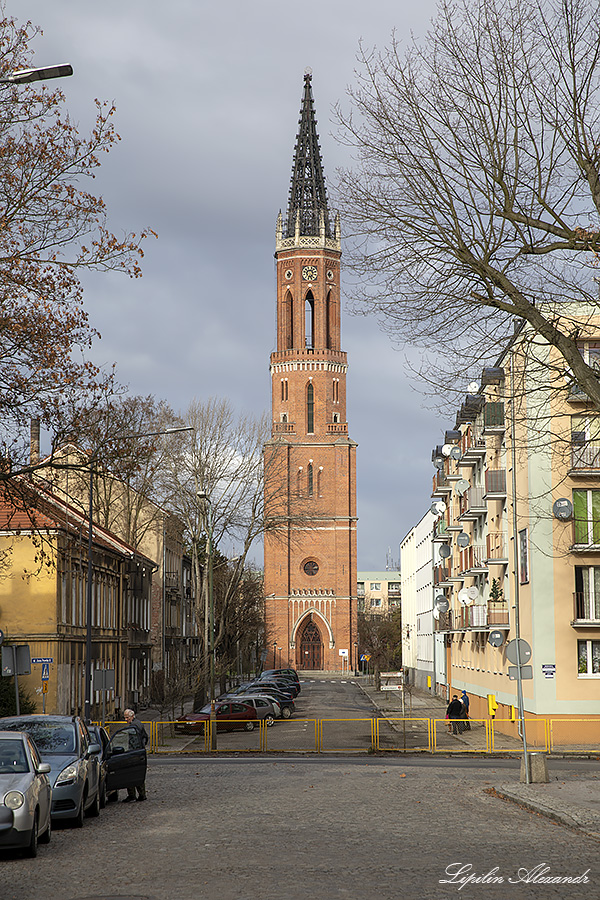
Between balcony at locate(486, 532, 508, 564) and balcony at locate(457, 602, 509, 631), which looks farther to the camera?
balcony at locate(486, 532, 508, 564)

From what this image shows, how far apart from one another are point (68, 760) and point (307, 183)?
A: 4244 inches

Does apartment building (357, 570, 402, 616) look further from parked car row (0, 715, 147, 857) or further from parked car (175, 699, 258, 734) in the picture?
parked car row (0, 715, 147, 857)

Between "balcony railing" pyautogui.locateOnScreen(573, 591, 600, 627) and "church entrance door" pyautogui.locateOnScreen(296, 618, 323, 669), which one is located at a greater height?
"balcony railing" pyautogui.locateOnScreen(573, 591, 600, 627)

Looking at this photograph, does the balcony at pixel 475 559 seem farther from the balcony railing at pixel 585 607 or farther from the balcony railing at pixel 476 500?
the balcony railing at pixel 585 607

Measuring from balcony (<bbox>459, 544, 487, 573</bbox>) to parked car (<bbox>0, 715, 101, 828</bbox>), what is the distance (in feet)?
82.8

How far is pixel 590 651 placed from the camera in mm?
33781

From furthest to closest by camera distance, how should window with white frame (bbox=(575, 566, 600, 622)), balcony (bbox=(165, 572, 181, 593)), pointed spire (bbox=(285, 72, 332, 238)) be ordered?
pointed spire (bbox=(285, 72, 332, 238)) < balcony (bbox=(165, 572, 181, 593)) < window with white frame (bbox=(575, 566, 600, 622))

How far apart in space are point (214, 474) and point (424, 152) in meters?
32.0

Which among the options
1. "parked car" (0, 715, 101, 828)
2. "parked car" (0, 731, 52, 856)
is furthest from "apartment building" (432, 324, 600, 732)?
"parked car" (0, 731, 52, 856)

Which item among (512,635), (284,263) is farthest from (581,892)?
(284,263)

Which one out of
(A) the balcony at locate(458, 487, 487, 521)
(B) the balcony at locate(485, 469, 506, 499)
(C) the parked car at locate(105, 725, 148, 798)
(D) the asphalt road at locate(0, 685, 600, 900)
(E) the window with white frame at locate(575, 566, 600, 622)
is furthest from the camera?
(A) the balcony at locate(458, 487, 487, 521)

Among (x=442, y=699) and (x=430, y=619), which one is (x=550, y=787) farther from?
A: (x=430, y=619)

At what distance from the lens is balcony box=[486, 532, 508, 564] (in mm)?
39719

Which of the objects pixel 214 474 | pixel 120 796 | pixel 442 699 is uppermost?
pixel 214 474
